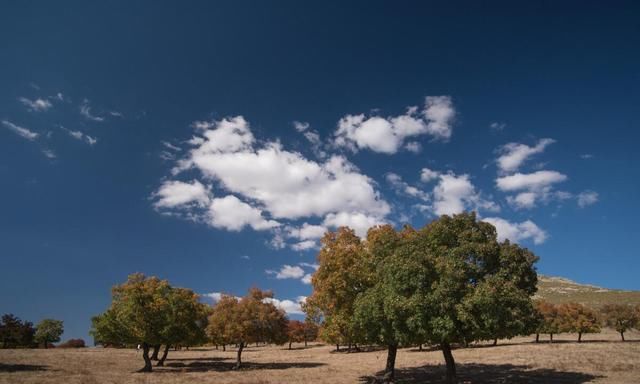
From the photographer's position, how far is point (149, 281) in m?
50.9

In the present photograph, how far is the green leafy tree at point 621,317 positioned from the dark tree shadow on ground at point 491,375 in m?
61.1

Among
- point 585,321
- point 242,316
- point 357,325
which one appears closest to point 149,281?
point 242,316

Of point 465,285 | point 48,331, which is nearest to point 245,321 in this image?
point 465,285

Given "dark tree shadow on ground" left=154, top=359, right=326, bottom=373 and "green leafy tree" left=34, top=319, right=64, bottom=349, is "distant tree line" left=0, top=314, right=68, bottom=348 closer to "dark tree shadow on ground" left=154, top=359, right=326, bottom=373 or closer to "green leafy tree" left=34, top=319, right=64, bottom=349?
"green leafy tree" left=34, top=319, right=64, bottom=349

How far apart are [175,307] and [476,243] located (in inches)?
1536

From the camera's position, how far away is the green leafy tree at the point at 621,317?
8700 cm

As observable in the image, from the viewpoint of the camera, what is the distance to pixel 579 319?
87000 mm

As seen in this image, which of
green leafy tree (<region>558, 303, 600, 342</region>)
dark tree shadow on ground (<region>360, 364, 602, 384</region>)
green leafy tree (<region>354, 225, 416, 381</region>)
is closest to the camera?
green leafy tree (<region>354, 225, 416, 381</region>)

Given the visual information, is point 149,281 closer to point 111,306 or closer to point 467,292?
point 111,306

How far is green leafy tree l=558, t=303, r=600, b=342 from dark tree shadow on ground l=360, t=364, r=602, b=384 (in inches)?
2125

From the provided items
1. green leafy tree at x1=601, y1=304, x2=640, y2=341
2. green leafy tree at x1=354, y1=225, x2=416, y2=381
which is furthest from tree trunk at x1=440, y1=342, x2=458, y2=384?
green leafy tree at x1=601, y1=304, x2=640, y2=341

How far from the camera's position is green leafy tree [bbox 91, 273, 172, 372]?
4853 cm

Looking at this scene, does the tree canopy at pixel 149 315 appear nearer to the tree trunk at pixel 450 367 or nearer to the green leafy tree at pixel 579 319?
the tree trunk at pixel 450 367

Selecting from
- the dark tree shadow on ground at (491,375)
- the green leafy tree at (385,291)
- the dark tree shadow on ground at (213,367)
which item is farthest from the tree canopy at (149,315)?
the green leafy tree at (385,291)
